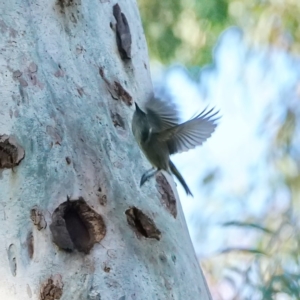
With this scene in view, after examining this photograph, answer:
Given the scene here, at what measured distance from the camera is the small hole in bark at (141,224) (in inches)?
48.4

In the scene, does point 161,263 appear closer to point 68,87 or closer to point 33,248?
point 33,248

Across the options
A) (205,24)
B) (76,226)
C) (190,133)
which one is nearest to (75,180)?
(76,226)

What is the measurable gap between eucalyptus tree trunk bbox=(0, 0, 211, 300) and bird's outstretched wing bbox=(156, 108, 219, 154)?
0.09 metres

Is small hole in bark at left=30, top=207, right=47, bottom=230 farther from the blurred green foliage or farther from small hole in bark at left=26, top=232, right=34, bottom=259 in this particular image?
the blurred green foliage

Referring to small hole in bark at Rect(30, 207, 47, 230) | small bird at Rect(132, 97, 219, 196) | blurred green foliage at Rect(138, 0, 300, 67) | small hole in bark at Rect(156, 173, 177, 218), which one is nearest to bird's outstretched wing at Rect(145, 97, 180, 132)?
small bird at Rect(132, 97, 219, 196)

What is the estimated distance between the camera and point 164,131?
4.64 ft

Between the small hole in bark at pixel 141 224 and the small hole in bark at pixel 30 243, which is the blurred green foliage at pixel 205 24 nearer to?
the small hole in bark at pixel 141 224

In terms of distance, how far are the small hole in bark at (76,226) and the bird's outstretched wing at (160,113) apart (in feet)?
0.90

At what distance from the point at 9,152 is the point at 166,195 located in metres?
0.31

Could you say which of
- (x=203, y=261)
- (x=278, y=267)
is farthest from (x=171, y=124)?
(x=203, y=261)

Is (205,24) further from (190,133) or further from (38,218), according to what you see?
(38,218)

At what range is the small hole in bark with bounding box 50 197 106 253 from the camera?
45.1 inches

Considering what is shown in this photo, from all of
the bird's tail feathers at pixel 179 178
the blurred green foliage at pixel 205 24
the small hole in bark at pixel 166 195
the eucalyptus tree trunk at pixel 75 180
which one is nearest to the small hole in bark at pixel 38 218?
the eucalyptus tree trunk at pixel 75 180

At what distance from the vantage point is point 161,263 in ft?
4.00
